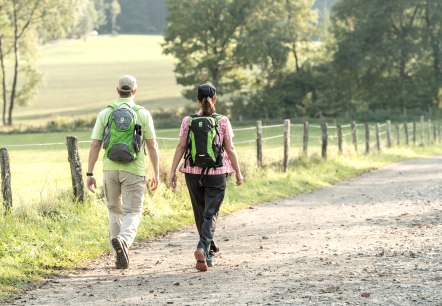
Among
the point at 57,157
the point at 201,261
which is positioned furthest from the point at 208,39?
the point at 201,261

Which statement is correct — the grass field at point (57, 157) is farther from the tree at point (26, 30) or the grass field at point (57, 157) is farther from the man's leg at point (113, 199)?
the tree at point (26, 30)

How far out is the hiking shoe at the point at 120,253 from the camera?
871cm

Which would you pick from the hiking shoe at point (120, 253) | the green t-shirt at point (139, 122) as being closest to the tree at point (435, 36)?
the green t-shirt at point (139, 122)

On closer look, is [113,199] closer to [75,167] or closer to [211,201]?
[211,201]

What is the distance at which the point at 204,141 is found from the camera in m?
8.77

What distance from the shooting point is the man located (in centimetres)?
877

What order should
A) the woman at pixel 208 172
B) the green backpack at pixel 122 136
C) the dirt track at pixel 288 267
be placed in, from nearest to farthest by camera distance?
the dirt track at pixel 288 267 → the green backpack at pixel 122 136 → the woman at pixel 208 172

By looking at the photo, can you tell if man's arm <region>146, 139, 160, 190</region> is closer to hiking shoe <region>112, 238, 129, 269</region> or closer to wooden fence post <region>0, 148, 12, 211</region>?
hiking shoe <region>112, 238, 129, 269</region>

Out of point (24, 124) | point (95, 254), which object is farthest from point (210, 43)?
point (95, 254)

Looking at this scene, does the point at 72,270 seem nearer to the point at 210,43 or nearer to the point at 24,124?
the point at 24,124

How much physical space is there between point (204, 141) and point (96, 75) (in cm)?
11032

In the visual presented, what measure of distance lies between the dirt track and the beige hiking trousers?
450mm

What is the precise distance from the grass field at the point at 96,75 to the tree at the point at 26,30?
2006 millimetres

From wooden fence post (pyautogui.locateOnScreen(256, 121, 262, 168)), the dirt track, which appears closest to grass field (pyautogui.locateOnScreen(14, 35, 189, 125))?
wooden fence post (pyautogui.locateOnScreen(256, 121, 262, 168))
